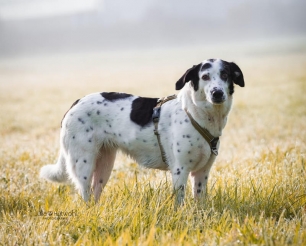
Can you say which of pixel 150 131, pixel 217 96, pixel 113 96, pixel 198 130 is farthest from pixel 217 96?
pixel 113 96

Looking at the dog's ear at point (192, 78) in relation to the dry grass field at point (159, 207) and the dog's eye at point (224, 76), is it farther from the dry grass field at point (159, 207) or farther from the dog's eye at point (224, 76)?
the dry grass field at point (159, 207)

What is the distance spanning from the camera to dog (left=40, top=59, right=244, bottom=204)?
484cm

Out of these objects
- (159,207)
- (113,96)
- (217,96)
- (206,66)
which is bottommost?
(159,207)

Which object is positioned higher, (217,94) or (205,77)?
(205,77)

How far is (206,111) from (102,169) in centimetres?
166

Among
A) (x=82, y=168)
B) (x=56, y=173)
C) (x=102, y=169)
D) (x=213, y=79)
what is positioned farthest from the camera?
(x=102, y=169)

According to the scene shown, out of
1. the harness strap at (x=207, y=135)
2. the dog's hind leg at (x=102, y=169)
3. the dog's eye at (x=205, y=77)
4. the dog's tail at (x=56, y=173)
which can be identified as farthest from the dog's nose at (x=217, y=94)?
the dog's tail at (x=56, y=173)

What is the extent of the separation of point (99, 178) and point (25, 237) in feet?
6.14

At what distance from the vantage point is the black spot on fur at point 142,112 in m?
5.20

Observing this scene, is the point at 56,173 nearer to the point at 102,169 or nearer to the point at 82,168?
the point at 82,168

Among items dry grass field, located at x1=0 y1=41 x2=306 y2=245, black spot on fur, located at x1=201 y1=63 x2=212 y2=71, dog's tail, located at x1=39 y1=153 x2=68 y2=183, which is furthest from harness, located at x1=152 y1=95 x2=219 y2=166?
dog's tail, located at x1=39 y1=153 x2=68 y2=183

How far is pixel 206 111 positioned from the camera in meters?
4.90

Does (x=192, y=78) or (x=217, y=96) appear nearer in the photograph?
(x=217, y=96)

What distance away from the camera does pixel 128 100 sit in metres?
5.35
